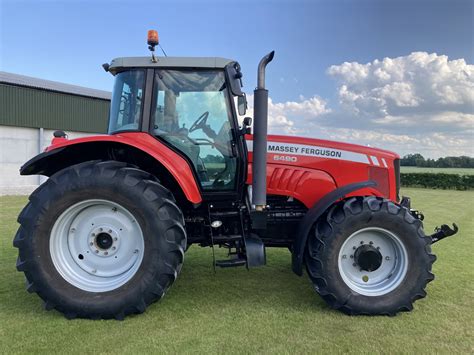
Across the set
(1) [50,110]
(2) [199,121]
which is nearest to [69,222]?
(2) [199,121]

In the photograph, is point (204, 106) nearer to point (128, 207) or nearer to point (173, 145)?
point (173, 145)

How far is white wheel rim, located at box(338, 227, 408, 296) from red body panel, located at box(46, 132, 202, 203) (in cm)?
152

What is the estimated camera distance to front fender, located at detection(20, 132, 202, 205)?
318 centimetres

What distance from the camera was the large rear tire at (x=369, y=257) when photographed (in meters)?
3.23

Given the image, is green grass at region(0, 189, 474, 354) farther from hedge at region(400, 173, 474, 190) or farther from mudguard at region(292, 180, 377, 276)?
hedge at region(400, 173, 474, 190)

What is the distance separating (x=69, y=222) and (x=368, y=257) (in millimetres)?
2754

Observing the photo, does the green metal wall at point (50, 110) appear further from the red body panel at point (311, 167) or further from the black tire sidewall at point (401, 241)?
the black tire sidewall at point (401, 241)

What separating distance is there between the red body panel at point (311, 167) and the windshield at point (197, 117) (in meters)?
0.35

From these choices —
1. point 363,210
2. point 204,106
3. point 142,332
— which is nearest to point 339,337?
point 363,210

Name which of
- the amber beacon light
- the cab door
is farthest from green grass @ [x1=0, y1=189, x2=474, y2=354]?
the amber beacon light

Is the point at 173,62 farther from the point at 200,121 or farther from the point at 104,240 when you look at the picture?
the point at 104,240

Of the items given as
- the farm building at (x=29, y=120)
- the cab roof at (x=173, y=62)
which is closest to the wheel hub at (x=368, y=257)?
the cab roof at (x=173, y=62)

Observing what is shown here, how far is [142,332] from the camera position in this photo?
9.17ft

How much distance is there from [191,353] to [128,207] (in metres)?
1.30
